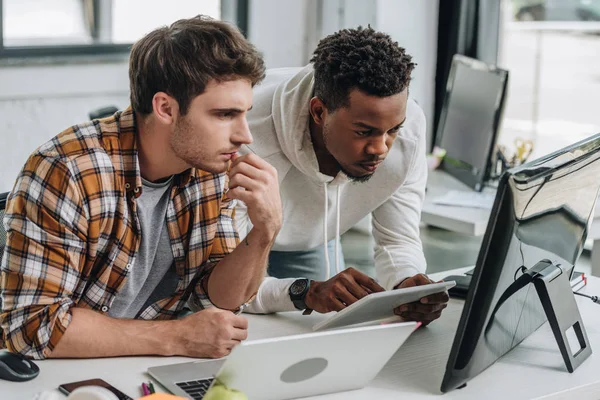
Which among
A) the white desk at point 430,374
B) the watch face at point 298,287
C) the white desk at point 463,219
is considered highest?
the watch face at point 298,287

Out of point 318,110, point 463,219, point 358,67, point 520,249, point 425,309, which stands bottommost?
point 463,219

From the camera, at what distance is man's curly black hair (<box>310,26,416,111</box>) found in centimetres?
191

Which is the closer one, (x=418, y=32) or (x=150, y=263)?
(x=150, y=263)

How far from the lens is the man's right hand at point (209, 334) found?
5.12 ft

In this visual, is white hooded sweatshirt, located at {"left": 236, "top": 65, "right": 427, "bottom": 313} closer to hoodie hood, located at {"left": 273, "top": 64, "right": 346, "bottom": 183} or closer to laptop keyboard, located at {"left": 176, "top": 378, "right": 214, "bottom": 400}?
hoodie hood, located at {"left": 273, "top": 64, "right": 346, "bottom": 183}

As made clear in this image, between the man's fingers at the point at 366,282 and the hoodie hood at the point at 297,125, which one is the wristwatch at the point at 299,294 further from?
the hoodie hood at the point at 297,125

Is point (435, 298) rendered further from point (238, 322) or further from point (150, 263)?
point (150, 263)

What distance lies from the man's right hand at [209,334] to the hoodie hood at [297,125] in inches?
22.6

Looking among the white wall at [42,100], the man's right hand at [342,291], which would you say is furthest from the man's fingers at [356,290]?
the white wall at [42,100]

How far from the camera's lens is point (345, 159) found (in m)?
1.99

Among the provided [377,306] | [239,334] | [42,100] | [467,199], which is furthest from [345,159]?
[42,100]

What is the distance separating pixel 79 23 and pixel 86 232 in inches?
113

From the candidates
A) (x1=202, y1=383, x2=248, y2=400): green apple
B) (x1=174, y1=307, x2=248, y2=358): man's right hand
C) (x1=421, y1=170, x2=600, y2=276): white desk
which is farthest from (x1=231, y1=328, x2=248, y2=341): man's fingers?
(x1=421, y1=170, x2=600, y2=276): white desk

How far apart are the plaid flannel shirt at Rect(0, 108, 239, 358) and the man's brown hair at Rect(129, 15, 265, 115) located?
0.07 m
